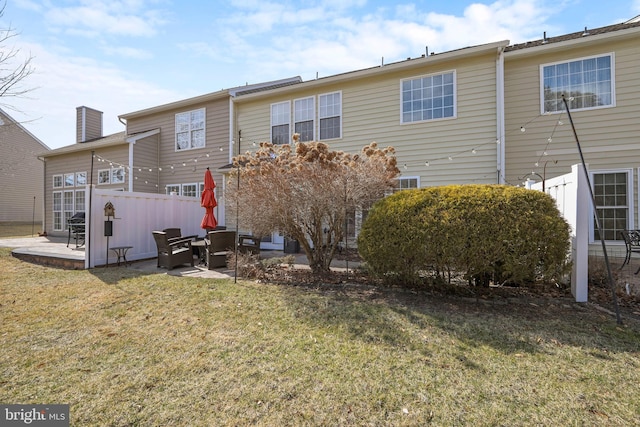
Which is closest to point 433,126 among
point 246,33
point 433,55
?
point 433,55

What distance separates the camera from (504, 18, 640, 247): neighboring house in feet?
25.6

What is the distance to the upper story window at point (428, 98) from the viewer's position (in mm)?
9203

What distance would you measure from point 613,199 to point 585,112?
233 centimetres

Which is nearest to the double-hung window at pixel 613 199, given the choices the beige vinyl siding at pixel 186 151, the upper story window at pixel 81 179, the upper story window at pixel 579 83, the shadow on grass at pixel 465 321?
the upper story window at pixel 579 83

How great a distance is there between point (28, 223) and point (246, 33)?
26222 mm

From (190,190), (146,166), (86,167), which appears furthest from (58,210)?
(190,190)

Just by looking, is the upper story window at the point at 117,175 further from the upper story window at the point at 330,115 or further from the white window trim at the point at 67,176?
the upper story window at the point at 330,115

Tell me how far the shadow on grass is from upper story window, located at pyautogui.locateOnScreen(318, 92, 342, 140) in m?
6.94

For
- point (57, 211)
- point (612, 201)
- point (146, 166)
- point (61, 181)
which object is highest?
point (146, 166)

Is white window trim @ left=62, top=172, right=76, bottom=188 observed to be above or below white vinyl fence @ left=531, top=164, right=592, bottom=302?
above

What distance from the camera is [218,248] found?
25.0 feet

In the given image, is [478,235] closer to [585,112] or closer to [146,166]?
[585,112]

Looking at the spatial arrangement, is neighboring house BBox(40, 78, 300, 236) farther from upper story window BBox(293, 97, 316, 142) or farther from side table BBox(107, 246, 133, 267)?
side table BBox(107, 246, 133, 267)

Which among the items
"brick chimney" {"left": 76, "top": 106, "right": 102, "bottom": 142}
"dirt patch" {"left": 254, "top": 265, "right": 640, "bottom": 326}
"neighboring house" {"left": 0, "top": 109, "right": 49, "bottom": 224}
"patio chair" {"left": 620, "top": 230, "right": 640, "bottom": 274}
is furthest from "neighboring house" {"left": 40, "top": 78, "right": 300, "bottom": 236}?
"patio chair" {"left": 620, "top": 230, "right": 640, "bottom": 274}
